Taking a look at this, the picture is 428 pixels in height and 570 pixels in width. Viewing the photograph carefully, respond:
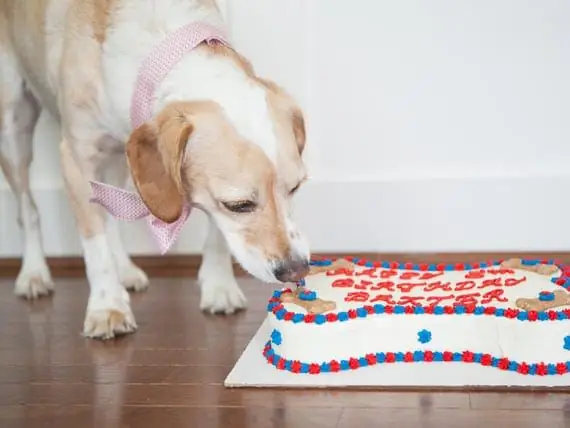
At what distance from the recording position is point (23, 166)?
2473mm

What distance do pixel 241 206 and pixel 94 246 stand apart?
53cm

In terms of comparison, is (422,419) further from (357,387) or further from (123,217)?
(123,217)

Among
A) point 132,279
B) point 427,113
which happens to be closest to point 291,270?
point 132,279

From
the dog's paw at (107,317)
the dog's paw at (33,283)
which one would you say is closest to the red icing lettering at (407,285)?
the dog's paw at (107,317)

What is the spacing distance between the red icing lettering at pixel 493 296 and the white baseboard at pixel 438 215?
85 centimetres

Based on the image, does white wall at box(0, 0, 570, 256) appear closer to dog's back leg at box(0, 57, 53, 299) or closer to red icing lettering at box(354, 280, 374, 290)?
dog's back leg at box(0, 57, 53, 299)

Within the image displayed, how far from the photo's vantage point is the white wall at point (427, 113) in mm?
2457

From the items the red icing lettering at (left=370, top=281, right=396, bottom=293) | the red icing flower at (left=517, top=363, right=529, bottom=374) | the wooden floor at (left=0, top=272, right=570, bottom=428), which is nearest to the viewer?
the wooden floor at (left=0, top=272, right=570, bottom=428)

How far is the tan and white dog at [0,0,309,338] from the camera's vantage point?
5.30ft

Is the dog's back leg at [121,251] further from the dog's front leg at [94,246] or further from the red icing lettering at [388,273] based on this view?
the red icing lettering at [388,273]

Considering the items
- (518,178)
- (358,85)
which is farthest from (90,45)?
(518,178)

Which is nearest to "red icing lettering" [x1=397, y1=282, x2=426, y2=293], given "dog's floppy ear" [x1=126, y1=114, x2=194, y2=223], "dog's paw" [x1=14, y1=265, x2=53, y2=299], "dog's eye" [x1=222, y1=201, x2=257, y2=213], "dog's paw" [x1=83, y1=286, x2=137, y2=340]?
"dog's eye" [x1=222, y1=201, x2=257, y2=213]

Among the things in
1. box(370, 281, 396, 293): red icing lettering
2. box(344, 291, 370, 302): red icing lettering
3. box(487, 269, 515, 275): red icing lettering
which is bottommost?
box(370, 281, 396, 293): red icing lettering

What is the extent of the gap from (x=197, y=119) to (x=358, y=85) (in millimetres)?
979
